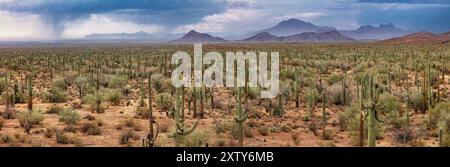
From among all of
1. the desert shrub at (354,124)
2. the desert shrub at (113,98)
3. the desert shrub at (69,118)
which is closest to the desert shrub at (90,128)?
the desert shrub at (69,118)

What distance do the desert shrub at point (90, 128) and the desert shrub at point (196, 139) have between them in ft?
14.1

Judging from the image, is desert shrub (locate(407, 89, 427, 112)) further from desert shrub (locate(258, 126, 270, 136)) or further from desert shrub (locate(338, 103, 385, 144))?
desert shrub (locate(258, 126, 270, 136))

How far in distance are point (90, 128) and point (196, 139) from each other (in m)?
5.05

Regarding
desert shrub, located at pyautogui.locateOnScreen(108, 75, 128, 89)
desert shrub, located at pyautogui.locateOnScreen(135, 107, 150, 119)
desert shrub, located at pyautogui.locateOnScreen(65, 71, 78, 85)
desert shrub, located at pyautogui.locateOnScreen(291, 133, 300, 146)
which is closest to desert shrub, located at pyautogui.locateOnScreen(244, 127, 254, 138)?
desert shrub, located at pyautogui.locateOnScreen(291, 133, 300, 146)

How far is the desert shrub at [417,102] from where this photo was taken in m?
22.9

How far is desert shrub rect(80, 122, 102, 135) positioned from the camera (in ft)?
60.6

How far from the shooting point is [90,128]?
18.8m

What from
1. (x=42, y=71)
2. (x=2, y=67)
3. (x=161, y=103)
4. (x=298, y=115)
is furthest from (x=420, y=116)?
(x=2, y=67)

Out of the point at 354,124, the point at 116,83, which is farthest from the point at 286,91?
the point at 116,83

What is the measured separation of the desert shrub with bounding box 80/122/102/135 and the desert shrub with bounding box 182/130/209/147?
4302mm

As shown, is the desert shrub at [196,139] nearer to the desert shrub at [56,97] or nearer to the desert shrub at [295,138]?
the desert shrub at [295,138]
